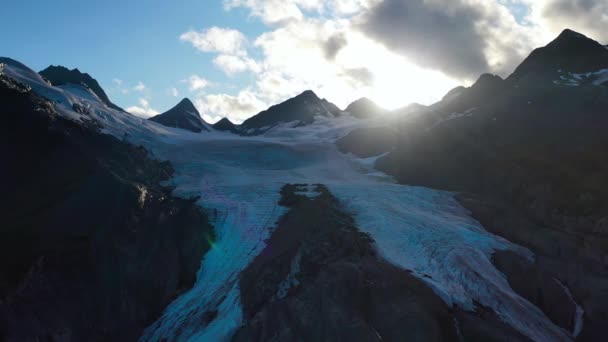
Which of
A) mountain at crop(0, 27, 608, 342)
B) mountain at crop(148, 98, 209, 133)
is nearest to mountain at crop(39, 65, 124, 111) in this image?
mountain at crop(148, 98, 209, 133)

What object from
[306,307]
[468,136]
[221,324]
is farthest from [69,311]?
[468,136]

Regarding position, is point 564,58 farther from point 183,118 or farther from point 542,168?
point 183,118

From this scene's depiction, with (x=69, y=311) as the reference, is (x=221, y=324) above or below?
below

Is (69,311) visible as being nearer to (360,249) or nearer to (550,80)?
(360,249)

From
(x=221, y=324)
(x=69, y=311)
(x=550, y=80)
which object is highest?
(x=550, y=80)

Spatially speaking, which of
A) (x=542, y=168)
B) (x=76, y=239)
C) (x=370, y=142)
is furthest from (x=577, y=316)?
(x=370, y=142)

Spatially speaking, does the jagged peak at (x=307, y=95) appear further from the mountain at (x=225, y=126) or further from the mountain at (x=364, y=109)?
the mountain at (x=225, y=126)

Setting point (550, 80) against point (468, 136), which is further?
point (550, 80)
